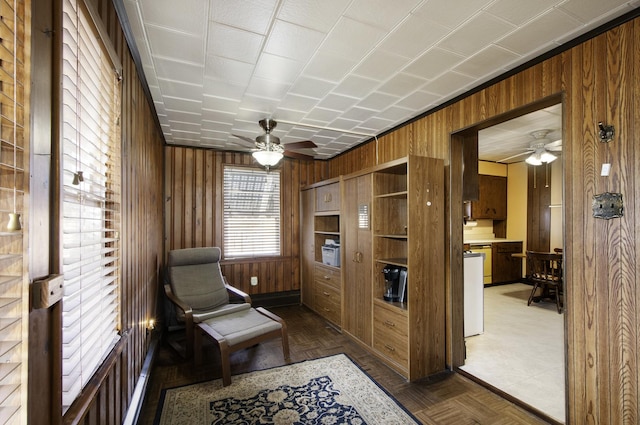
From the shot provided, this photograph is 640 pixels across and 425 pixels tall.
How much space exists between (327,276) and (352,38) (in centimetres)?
302

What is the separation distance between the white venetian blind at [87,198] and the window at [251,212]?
10.1 ft

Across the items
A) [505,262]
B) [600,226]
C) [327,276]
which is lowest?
[505,262]

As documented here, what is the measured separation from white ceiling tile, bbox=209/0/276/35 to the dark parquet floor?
2.73 meters

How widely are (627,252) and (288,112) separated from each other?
9.77 feet

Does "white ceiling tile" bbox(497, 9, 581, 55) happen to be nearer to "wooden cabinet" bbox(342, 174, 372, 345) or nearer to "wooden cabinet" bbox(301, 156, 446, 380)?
"wooden cabinet" bbox(301, 156, 446, 380)

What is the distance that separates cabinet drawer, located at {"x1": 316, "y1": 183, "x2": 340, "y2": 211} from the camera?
3.91 m

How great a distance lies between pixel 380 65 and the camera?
2.26m

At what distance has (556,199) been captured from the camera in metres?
5.88

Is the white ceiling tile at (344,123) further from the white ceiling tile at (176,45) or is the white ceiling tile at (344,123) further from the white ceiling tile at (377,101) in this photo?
the white ceiling tile at (176,45)

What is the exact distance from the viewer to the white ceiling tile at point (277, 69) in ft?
7.12

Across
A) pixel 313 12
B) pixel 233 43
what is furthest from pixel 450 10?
pixel 233 43

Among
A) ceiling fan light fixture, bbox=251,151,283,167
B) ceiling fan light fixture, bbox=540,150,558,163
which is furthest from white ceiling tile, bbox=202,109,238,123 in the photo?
ceiling fan light fixture, bbox=540,150,558,163

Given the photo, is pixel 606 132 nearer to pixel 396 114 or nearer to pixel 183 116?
pixel 396 114

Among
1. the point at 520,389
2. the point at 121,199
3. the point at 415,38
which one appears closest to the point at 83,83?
the point at 121,199
